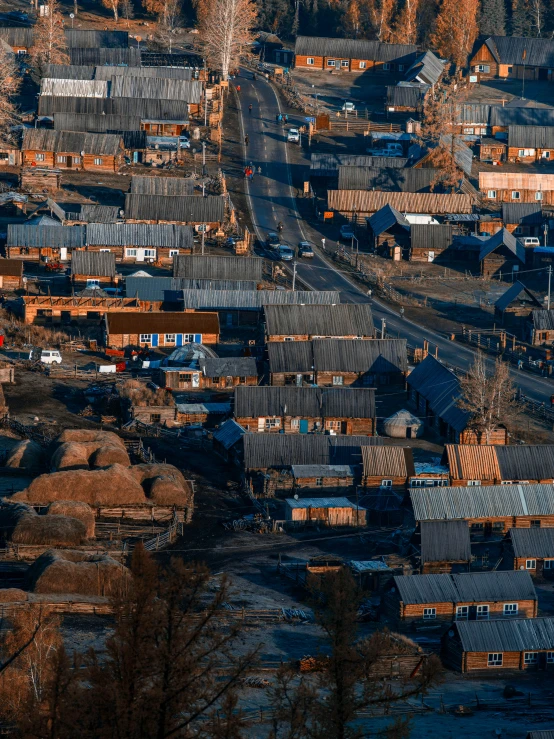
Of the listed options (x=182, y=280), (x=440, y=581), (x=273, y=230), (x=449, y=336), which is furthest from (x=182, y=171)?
(x=440, y=581)

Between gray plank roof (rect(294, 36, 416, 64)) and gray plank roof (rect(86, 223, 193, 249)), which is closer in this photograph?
gray plank roof (rect(86, 223, 193, 249))

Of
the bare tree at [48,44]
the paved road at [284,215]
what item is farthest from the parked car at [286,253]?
the bare tree at [48,44]

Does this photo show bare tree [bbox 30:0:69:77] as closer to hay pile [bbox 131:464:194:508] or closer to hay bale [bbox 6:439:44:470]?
hay bale [bbox 6:439:44:470]

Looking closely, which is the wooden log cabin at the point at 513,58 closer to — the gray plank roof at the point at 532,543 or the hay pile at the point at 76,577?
the gray plank roof at the point at 532,543

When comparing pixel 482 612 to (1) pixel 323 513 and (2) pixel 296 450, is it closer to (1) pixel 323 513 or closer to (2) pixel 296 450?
(1) pixel 323 513

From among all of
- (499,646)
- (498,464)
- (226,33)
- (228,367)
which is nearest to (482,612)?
→ (499,646)

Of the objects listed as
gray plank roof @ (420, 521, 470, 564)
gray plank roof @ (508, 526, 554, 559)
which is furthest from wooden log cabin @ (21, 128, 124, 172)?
gray plank roof @ (508, 526, 554, 559)

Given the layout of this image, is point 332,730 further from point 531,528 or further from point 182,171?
point 182,171
